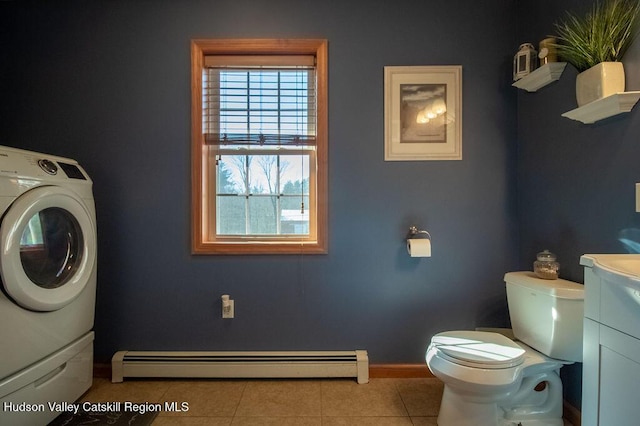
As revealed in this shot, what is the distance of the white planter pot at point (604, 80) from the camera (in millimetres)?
1127

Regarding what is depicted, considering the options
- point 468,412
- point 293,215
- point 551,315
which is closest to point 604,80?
point 551,315

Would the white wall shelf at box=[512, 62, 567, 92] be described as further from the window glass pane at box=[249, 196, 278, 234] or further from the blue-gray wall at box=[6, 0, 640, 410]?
the window glass pane at box=[249, 196, 278, 234]

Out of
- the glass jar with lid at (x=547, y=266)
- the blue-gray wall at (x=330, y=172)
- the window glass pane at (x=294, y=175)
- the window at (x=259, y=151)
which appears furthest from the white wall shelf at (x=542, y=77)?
the window glass pane at (x=294, y=175)

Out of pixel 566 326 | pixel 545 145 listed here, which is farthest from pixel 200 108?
pixel 566 326

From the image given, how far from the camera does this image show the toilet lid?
113cm

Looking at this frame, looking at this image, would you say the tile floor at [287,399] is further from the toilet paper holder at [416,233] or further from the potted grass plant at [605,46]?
the potted grass plant at [605,46]

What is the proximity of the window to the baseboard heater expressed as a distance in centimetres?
62

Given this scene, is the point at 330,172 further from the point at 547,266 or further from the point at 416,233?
the point at 547,266

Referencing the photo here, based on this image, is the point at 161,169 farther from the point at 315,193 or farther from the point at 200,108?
the point at 315,193

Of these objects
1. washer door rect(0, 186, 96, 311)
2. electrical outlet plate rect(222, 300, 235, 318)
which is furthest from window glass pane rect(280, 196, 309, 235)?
washer door rect(0, 186, 96, 311)

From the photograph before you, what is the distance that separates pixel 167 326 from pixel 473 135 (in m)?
2.18

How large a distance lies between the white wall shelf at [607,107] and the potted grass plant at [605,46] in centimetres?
4

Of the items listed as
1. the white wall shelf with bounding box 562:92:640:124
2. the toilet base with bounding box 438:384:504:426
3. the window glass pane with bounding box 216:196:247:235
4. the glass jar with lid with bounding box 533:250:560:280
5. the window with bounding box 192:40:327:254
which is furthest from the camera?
the window glass pane with bounding box 216:196:247:235

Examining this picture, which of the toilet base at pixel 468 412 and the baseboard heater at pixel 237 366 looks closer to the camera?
the toilet base at pixel 468 412
